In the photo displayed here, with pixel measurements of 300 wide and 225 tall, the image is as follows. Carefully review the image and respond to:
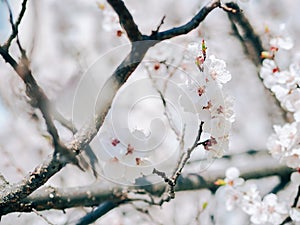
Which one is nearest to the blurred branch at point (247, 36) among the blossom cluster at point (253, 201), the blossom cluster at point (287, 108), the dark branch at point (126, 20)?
the blossom cluster at point (287, 108)

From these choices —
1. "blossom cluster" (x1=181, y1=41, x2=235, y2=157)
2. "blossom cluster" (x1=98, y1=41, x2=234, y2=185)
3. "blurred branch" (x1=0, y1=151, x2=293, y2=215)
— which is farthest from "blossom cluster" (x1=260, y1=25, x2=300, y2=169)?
"blossom cluster" (x1=181, y1=41, x2=235, y2=157)

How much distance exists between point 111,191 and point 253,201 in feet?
2.54

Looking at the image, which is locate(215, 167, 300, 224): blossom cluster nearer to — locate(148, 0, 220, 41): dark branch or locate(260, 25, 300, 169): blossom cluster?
locate(260, 25, 300, 169): blossom cluster

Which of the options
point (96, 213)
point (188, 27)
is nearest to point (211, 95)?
point (188, 27)

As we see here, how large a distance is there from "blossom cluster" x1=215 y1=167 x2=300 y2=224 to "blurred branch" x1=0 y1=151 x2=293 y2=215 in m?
0.05

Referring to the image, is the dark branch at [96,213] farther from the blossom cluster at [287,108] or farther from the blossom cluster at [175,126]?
the blossom cluster at [287,108]

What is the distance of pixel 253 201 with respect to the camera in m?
1.97

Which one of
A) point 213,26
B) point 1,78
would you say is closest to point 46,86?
point 1,78

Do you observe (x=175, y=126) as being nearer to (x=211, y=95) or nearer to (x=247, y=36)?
(x=211, y=95)

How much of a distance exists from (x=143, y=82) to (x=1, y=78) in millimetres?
1789

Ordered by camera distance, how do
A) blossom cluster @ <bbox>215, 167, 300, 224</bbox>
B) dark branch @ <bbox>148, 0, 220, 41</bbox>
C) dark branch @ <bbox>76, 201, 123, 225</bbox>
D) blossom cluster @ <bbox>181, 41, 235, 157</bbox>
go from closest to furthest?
blossom cluster @ <bbox>181, 41, 235, 157</bbox>
dark branch @ <bbox>148, 0, 220, 41</bbox>
dark branch @ <bbox>76, 201, 123, 225</bbox>
blossom cluster @ <bbox>215, 167, 300, 224</bbox>

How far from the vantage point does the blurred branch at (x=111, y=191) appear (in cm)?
124

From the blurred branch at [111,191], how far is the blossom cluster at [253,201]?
5 cm

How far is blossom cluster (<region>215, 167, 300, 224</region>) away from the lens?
5.95ft
